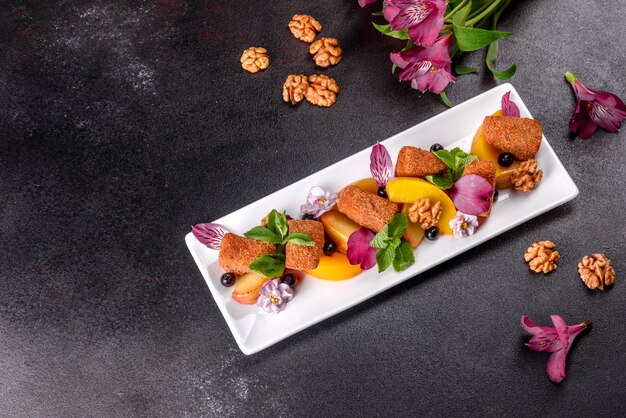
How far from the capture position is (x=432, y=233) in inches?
91.7

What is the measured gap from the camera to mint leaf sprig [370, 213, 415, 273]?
223 centimetres

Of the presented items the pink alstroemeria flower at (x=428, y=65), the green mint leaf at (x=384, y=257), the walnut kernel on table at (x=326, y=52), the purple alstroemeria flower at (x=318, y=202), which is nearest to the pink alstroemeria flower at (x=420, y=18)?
the pink alstroemeria flower at (x=428, y=65)

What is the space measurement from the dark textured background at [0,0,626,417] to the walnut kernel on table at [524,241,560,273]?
38 millimetres

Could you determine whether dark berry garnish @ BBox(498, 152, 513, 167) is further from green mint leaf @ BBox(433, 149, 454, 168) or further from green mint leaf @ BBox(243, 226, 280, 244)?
green mint leaf @ BBox(243, 226, 280, 244)

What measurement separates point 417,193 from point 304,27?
0.79 metres

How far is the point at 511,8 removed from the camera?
268cm

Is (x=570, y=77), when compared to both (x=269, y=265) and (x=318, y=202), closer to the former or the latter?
(x=318, y=202)

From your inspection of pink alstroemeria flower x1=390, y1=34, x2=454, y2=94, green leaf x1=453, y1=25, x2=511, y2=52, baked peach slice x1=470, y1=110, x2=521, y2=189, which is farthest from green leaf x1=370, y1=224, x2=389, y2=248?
green leaf x1=453, y1=25, x2=511, y2=52

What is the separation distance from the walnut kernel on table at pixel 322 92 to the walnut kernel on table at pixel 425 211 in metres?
0.55

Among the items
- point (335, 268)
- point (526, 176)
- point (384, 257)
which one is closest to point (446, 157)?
point (526, 176)

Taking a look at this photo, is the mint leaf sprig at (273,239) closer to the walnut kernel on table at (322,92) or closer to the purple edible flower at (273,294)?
the purple edible flower at (273,294)

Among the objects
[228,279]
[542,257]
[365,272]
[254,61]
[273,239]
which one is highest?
[254,61]

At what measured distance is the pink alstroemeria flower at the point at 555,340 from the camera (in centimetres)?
241

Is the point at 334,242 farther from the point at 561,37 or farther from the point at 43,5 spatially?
the point at 43,5
